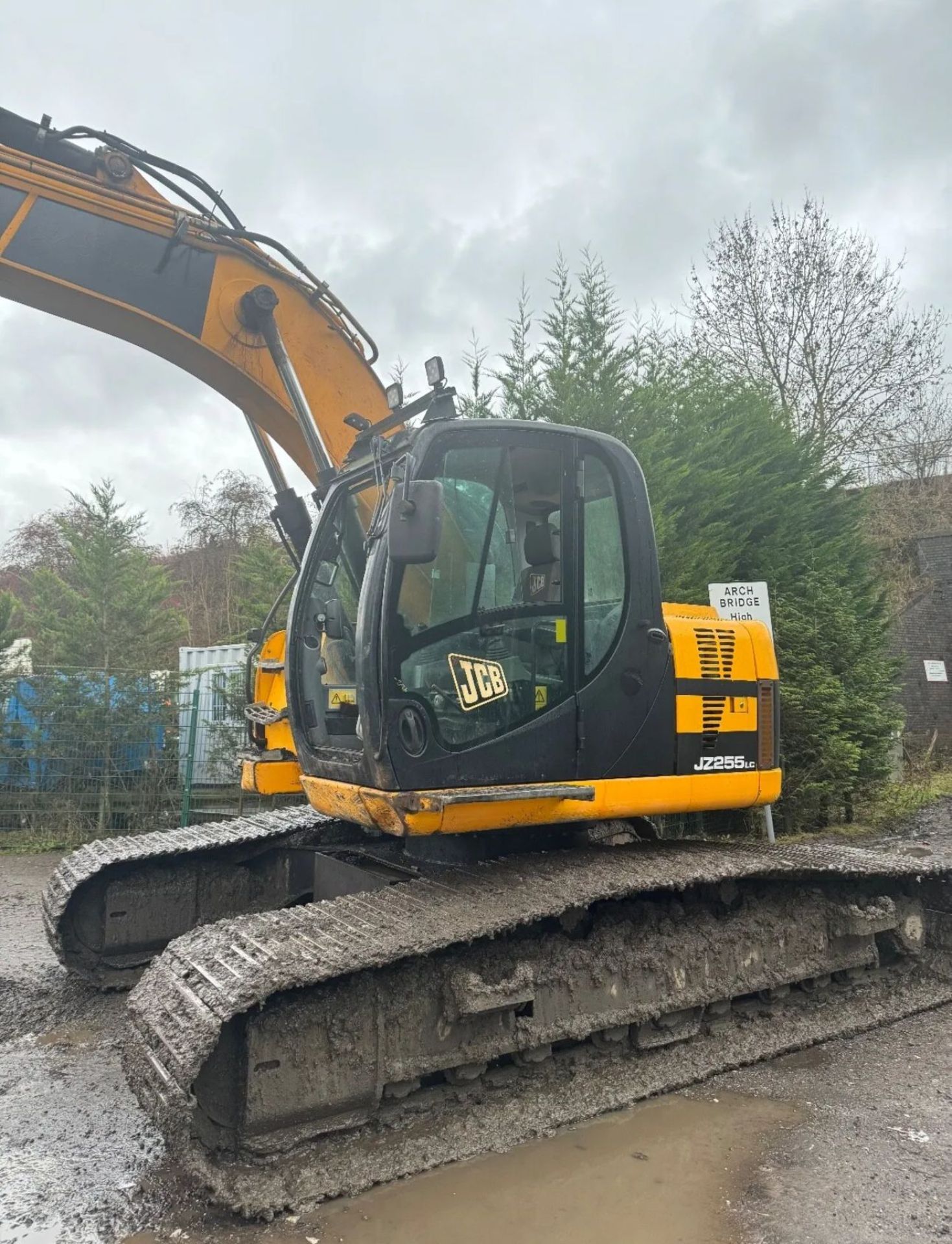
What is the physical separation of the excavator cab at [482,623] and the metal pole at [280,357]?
61 cm

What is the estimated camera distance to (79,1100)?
3.82 m

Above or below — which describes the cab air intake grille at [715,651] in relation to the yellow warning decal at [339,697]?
above

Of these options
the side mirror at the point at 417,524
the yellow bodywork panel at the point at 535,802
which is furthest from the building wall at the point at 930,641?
the side mirror at the point at 417,524

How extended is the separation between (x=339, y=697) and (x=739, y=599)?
406 centimetres

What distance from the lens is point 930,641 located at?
17.5 m

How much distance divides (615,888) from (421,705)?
101 cm

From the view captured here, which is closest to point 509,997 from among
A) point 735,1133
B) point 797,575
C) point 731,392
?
point 735,1133

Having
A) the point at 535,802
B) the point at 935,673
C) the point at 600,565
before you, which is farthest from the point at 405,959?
the point at 935,673

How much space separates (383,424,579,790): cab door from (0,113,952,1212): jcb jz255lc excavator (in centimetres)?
1

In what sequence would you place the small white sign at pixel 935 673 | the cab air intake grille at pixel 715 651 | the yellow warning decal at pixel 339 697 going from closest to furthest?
the yellow warning decal at pixel 339 697 → the cab air intake grille at pixel 715 651 → the small white sign at pixel 935 673

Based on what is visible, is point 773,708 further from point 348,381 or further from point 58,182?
point 58,182

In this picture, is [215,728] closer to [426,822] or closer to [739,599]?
[739,599]

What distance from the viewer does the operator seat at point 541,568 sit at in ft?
13.0

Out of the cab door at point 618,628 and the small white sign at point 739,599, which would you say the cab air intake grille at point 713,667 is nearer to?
the cab door at point 618,628
